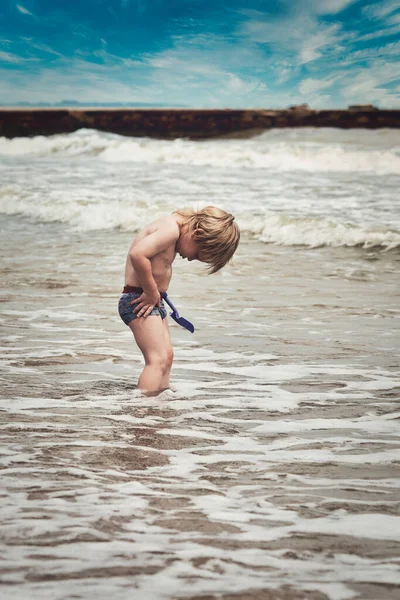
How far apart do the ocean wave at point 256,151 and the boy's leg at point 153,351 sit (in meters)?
14.5

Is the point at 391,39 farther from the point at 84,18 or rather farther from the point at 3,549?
the point at 3,549

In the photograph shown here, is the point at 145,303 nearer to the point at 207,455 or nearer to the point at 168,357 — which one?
the point at 168,357

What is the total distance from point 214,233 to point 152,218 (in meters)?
7.63

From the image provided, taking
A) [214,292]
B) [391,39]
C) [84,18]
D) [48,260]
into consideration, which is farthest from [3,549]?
[84,18]

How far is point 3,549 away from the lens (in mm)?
1845

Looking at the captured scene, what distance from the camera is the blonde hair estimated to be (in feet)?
10.6

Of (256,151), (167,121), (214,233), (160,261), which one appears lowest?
(160,261)

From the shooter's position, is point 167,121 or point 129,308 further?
point 167,121

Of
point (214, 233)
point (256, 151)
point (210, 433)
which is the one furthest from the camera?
point (256, 151)

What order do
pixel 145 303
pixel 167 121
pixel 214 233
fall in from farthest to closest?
pixel 167 121 < pixel 145 303 < pixel 214 233

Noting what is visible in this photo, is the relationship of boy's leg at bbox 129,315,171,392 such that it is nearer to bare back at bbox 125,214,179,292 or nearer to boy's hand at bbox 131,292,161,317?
boy's hand at bbox 131,292,161,317

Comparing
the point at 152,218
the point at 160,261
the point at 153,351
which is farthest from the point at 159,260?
the point at 152,218

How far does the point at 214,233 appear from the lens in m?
3.24

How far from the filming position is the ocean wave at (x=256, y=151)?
60.3 ft
